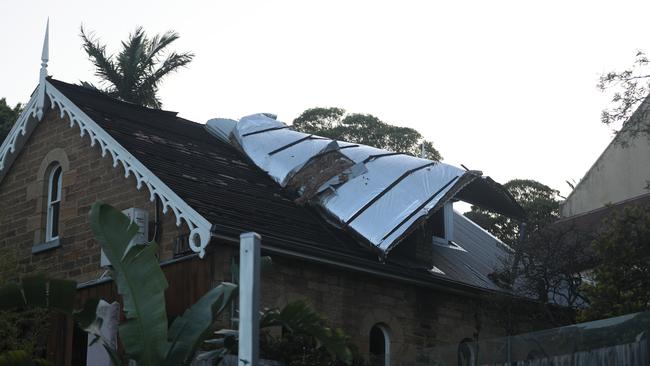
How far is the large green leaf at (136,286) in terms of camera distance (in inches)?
515

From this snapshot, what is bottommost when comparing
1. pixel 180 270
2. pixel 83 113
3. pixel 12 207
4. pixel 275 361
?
pixel 275 361

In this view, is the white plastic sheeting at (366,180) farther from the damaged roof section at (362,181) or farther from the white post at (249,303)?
the white post at (249,303)

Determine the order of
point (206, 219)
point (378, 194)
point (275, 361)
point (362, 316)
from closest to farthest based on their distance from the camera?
point (275, 361), point (206, 219), point (362, 316), point (378, 194)

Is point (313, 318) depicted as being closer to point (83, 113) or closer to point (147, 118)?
point (83, 113)

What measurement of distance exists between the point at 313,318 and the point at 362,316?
543 centimetres

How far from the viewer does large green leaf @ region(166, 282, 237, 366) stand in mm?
13289

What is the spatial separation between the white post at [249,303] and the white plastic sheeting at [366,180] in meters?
11.1

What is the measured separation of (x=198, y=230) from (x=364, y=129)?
28.7 m

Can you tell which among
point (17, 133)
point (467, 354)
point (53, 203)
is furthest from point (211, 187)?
point (467, 354)

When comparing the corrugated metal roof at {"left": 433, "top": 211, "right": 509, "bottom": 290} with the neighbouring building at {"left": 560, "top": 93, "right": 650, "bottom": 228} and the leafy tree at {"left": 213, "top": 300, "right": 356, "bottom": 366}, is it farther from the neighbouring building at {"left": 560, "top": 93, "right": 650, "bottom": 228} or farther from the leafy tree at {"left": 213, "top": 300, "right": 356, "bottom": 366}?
the leafy tree at {"left": 213, "top": 300, "right": 356, "bottom": 366}

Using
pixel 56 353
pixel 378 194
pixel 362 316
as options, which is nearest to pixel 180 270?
pixel 56 353

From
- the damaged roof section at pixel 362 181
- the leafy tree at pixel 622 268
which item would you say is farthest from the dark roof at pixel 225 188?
the leafy tree at pixel 622 268

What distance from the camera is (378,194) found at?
839 inches

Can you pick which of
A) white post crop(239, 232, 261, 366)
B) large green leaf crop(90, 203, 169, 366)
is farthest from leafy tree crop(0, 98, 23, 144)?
white post crop(239, 232, 261, 366)
